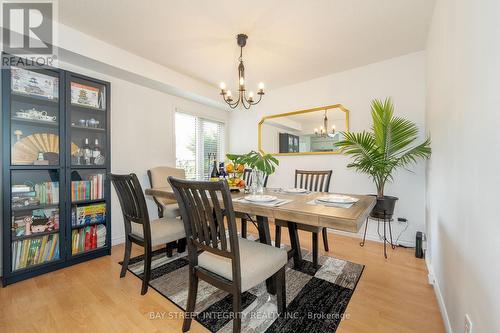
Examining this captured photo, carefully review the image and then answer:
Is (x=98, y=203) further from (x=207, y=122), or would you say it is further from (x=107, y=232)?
(x=207, y=122)

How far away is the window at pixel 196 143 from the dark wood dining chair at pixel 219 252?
2.40 metres

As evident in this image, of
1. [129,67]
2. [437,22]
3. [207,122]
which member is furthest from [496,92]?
[207,122]

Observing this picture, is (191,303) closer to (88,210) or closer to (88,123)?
(88,210)

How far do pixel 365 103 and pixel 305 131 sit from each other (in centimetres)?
89

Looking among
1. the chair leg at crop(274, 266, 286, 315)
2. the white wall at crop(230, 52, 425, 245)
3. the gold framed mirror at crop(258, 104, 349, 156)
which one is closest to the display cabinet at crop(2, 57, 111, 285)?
the chair leg at crop(274, 266, 286, 315)

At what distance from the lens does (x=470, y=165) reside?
956 mm

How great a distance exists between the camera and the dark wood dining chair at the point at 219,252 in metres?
1.11

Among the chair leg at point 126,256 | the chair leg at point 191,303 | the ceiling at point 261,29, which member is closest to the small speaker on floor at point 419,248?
the ceiling at point 261,29

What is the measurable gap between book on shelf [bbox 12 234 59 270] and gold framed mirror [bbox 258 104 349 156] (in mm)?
3008

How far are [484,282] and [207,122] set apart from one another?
12.6 ft

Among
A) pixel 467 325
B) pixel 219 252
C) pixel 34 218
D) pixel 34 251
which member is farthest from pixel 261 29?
pixel 34 251

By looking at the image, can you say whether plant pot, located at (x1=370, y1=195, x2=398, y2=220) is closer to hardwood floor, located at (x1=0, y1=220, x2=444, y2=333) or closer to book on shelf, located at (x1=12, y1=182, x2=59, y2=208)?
hardwood floor, located at (x1=0, y1=220, x2=444, y2=333)

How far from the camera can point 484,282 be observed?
0.79m

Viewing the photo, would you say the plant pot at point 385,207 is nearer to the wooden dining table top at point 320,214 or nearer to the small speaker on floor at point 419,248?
the small speaker on floor at point 419,248
